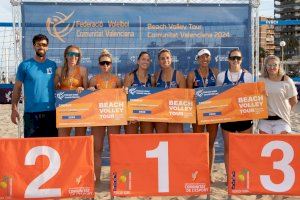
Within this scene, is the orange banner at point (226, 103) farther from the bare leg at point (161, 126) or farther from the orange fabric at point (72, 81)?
the orange fabric at point (72, 81)

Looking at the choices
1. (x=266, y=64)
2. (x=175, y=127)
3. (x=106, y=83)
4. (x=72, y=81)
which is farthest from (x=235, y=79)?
(x=72, y=81)

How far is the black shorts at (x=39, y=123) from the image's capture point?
4766 mm

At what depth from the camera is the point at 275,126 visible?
457 cm

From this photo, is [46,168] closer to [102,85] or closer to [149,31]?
[102,85]

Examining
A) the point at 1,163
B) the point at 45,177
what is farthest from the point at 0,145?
the point at 45,177

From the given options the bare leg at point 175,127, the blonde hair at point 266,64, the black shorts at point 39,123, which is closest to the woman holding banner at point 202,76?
the bare leg at point 175,127

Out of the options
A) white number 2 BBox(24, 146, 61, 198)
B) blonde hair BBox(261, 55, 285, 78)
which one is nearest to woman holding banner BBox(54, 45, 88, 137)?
white number 2 BBox(24, 146, 61, 198)

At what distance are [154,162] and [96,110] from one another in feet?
3.54

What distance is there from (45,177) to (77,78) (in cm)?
129

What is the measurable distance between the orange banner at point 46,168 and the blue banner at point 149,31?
2.12 m

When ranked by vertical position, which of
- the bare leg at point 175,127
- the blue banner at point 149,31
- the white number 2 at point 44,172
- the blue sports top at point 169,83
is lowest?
the white number 2 at point 44,172

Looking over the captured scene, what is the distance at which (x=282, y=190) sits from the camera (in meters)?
4.07

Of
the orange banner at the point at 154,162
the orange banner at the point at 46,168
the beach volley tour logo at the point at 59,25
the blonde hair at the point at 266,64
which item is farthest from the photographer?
the beach volley tour logo at the point at 59,25

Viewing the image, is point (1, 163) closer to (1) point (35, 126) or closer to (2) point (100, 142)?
(1) point (35, 126)
